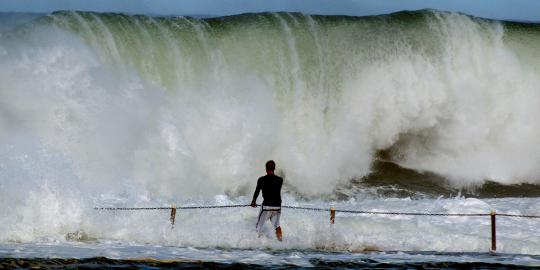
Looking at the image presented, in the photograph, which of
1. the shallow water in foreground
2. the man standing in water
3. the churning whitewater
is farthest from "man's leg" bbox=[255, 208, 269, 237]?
the shallow water in foreground

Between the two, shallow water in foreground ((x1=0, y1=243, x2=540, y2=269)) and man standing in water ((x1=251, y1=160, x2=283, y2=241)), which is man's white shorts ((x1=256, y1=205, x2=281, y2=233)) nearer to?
man standing in water ((x1=251, y1=160, x2=283, y2=241))

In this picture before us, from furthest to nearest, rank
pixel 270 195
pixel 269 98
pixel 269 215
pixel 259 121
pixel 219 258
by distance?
pixel 269 98 → pixel 259 121 → pixel 269 215 → pixel 270 195 → pixel 219 258

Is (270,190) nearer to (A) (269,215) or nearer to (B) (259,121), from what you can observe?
(A) (269,215)

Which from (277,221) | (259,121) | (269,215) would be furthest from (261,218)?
(259,121)

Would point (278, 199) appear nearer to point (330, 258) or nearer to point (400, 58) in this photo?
point (330, 258)

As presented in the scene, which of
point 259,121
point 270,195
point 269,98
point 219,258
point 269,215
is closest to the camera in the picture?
point 219,258

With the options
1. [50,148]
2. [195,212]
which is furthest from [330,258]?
[50,148]

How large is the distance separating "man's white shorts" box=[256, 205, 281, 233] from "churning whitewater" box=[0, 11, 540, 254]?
0.22 meters

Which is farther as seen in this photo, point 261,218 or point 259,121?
point 259,121

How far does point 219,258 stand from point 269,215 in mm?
1755

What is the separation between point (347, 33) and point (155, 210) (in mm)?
11218

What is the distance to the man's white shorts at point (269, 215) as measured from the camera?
1409 centimetres

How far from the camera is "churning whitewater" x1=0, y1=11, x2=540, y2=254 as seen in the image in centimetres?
1516

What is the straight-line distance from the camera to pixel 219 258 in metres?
12.6
